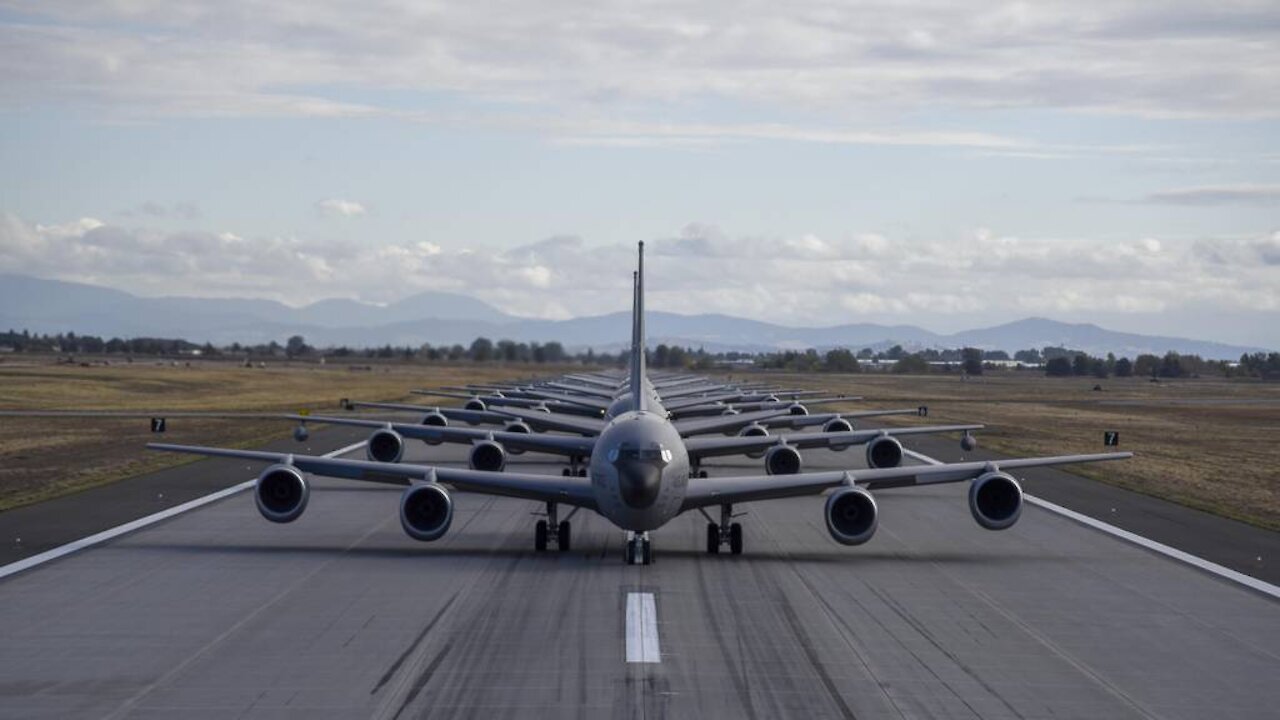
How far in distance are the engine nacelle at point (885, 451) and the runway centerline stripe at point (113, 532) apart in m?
19.6

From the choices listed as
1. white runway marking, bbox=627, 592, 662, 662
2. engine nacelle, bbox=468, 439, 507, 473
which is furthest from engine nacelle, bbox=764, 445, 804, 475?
white runway marking, bbox=627, 592, 662, 662

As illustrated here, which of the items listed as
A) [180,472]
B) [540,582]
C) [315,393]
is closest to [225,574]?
[540,582]

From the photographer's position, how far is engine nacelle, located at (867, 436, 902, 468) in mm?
45031

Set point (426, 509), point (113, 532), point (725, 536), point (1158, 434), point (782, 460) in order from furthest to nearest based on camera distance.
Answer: point (1158, 434)
point (782, 460)
point (113, 532)
point (725, 536)
point (426, 509)

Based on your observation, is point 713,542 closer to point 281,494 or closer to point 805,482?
point 805,482

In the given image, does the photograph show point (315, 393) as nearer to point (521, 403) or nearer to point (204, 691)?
point (521, 403)

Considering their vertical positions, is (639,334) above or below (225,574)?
above

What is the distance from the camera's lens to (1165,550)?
107 ft

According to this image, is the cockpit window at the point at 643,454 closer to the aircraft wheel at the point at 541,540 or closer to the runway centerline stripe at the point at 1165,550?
the aircraft wheel at the point at 541,540

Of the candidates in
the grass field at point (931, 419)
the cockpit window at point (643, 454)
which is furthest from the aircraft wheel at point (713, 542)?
the grass field at point (931, 419)

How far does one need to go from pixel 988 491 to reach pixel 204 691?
17.4m

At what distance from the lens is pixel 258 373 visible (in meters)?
170

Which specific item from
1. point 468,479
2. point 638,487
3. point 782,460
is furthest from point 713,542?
point 782,460

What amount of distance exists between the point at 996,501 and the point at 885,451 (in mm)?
15426
